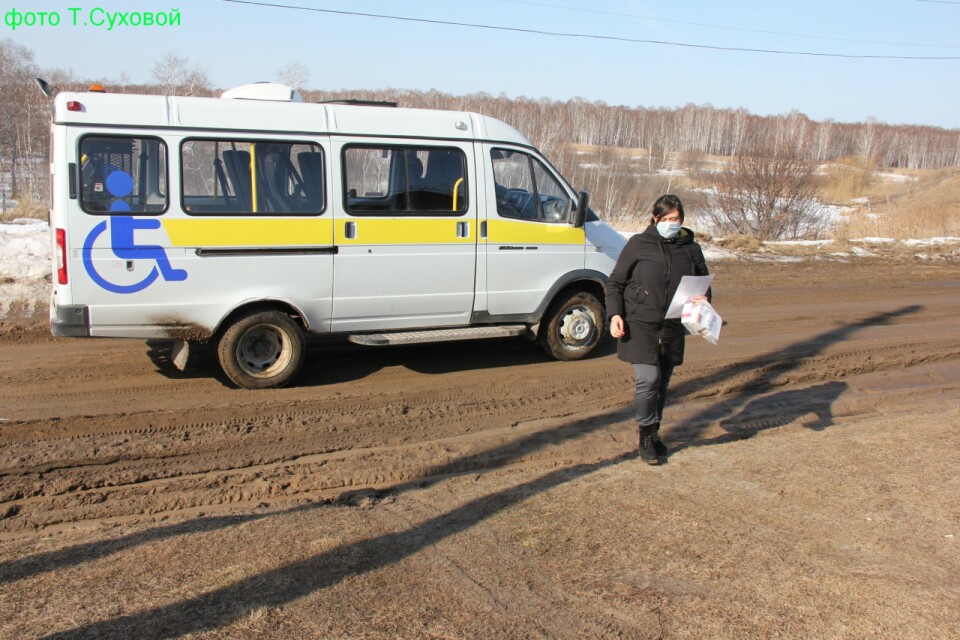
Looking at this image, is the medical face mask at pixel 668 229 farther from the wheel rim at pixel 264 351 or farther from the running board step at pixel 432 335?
the wheel rim at pixel 264 351

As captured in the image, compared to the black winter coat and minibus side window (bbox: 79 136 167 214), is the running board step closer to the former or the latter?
minibus side window (bbox: 79 136 167 214)

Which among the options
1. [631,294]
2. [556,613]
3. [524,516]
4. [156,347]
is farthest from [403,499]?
[156,347]

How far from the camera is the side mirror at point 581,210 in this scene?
28.3ft

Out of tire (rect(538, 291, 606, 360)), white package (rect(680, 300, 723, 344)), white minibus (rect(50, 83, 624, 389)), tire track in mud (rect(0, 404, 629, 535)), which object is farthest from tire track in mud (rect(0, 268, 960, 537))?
white package (rect(680, 300, 723, 344))

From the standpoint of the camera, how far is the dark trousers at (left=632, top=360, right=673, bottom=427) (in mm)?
5773

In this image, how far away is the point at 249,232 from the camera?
7.18m

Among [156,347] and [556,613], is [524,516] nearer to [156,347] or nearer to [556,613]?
[556,613]

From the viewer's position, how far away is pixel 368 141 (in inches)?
303

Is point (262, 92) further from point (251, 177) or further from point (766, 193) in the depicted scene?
point (766, 193)

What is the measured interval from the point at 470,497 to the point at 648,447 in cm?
152

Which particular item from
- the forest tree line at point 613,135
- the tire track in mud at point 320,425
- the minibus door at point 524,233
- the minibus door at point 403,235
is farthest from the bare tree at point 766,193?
the minibus door at point 403,235

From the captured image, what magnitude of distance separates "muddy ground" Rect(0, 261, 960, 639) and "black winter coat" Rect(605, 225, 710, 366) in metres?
0.93

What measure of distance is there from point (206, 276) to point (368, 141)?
202 cm

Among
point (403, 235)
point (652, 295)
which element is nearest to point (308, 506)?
point (652, 295)
